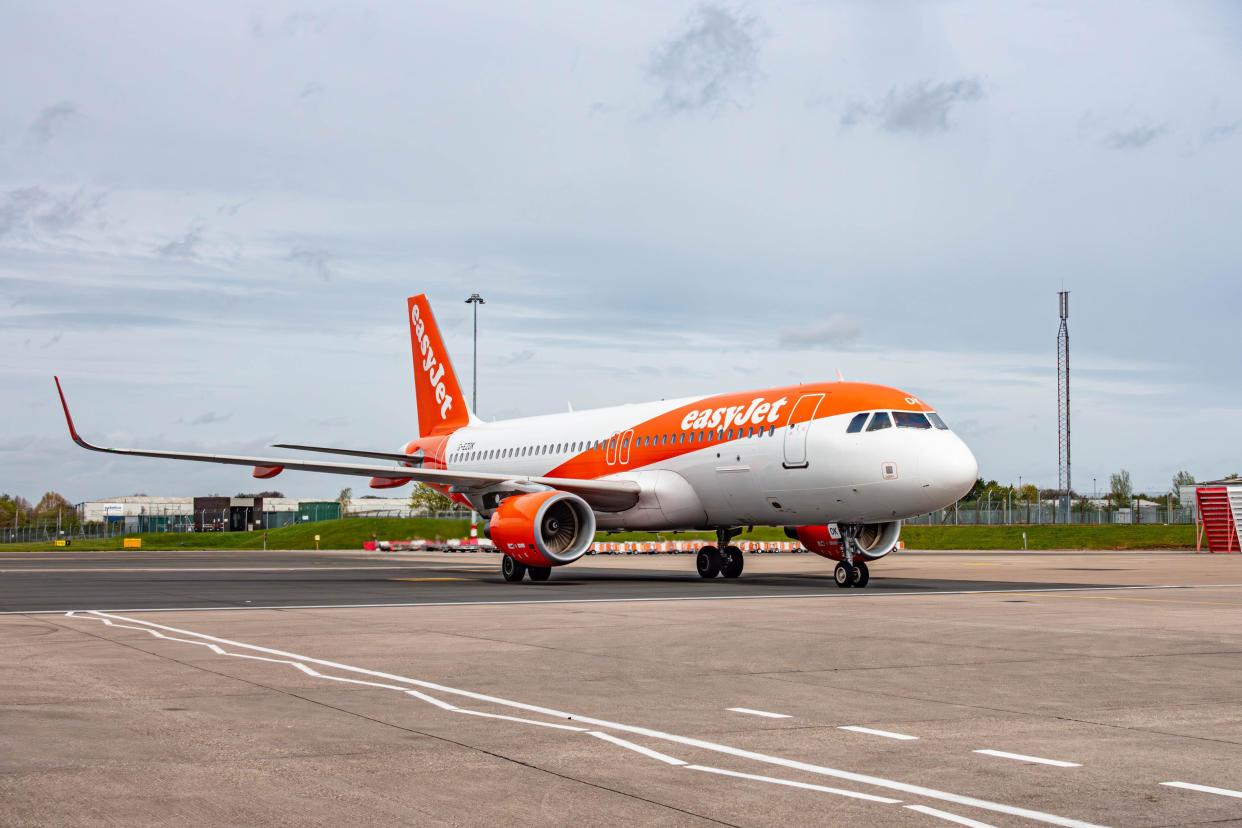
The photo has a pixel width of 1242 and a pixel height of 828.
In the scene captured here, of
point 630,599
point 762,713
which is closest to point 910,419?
point 630,599

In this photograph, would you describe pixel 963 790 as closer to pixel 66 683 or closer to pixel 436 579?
pixel 66 683

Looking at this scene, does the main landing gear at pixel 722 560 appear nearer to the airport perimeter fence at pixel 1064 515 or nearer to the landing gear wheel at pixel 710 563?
the landing gear wheel at pixel 710 563

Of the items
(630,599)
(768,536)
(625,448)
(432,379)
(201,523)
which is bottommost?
(201,523)

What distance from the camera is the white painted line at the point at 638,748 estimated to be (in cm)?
725

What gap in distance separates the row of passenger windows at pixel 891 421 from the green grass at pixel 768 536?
35.8m

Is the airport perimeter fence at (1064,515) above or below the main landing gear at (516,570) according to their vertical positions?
above

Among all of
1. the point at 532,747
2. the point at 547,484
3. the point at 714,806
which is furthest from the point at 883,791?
the point at 547,484

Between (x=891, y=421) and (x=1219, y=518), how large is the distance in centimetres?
3650

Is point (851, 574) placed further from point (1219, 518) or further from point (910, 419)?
point (1219, 518)

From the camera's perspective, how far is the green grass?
63.3 metres

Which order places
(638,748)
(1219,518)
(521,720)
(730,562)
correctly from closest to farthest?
(638,748), (521,720), (730,562), (1219,518)

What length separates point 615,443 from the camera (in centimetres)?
3238

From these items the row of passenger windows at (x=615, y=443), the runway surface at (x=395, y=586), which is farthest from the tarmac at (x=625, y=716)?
the row of passenger windows at (x=615, y=443)

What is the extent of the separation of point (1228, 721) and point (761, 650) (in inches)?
210
